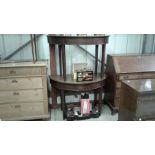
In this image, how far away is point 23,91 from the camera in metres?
2.16

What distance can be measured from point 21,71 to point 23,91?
282 millimetres

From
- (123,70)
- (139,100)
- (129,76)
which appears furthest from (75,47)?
(139,100)

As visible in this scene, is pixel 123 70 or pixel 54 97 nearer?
pixel 123 70

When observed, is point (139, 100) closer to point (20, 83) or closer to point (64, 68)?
point (64, 68)

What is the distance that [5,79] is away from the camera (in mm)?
2068

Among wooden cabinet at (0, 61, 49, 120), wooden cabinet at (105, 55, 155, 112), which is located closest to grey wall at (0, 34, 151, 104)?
wooden cabinet at (105, 55, 155, 112)

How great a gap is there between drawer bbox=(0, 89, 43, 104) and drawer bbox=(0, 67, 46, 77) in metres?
0.25

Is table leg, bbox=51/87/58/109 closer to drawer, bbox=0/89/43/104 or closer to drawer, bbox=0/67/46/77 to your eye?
drawer, bbox=0/89/43/104

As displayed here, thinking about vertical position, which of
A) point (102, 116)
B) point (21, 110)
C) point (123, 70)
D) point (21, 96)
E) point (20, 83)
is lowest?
point (102, 116)

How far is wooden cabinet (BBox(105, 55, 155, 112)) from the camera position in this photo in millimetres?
2371

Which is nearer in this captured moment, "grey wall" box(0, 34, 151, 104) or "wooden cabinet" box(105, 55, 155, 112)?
"wooden cabinet" box(105, 55, 155, 112)
